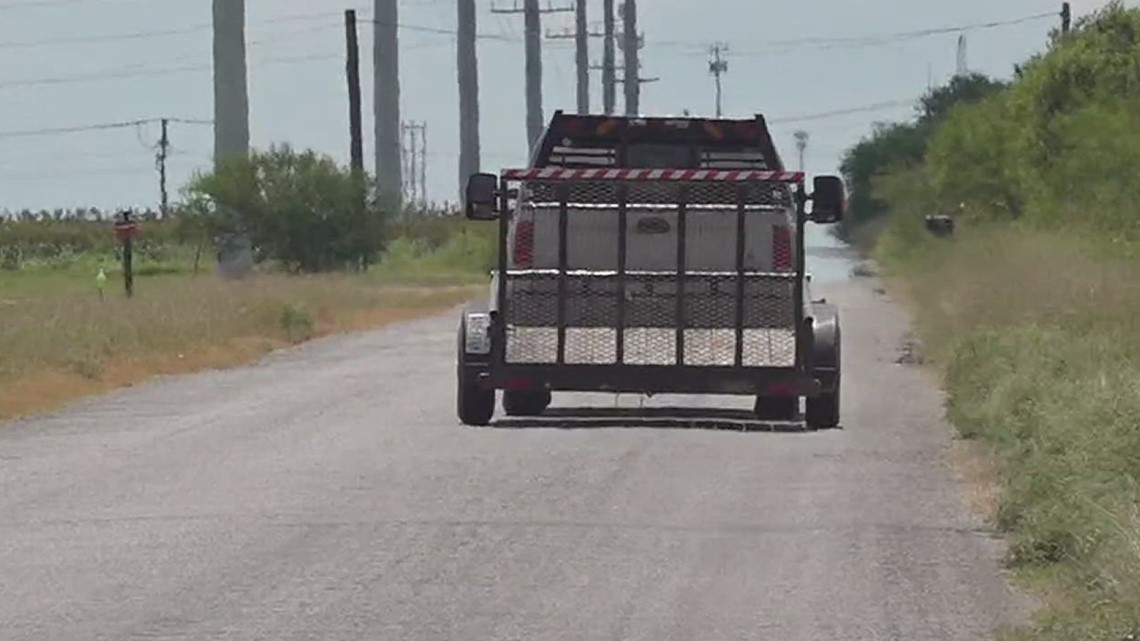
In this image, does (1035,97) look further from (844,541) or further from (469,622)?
(469,622)

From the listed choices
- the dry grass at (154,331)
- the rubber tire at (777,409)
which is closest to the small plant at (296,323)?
the dry grass at (154,331)

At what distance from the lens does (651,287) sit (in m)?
20.9

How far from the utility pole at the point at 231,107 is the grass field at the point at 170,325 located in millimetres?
4524

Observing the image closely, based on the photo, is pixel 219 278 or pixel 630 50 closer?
pixel 219 278

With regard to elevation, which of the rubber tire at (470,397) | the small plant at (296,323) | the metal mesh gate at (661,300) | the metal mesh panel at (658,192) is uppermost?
the metal mesh panel at (658,192)

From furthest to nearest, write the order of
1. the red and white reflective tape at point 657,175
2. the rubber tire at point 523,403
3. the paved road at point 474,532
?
the rubber tire at point 523,403 < the red and white reflective tape at point 657,175 < the paved road at point 474,532

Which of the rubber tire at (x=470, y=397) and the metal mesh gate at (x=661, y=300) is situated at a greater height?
the metal mesh gate at (x=661, y=300)

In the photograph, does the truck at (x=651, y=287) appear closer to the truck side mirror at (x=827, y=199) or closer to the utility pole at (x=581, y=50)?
the truck side mirror at (x=827, y=199)

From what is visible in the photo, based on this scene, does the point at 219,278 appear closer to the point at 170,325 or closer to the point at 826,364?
the point at 170,325

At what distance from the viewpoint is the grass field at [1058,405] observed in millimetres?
12016

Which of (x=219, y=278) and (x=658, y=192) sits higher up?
(x=658, y=192)

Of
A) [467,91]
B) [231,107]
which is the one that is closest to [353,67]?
[231,107]

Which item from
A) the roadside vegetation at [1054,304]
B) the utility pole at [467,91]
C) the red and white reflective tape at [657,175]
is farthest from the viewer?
the utility pole at [467,91]

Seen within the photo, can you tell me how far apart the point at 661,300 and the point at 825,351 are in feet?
4.58
